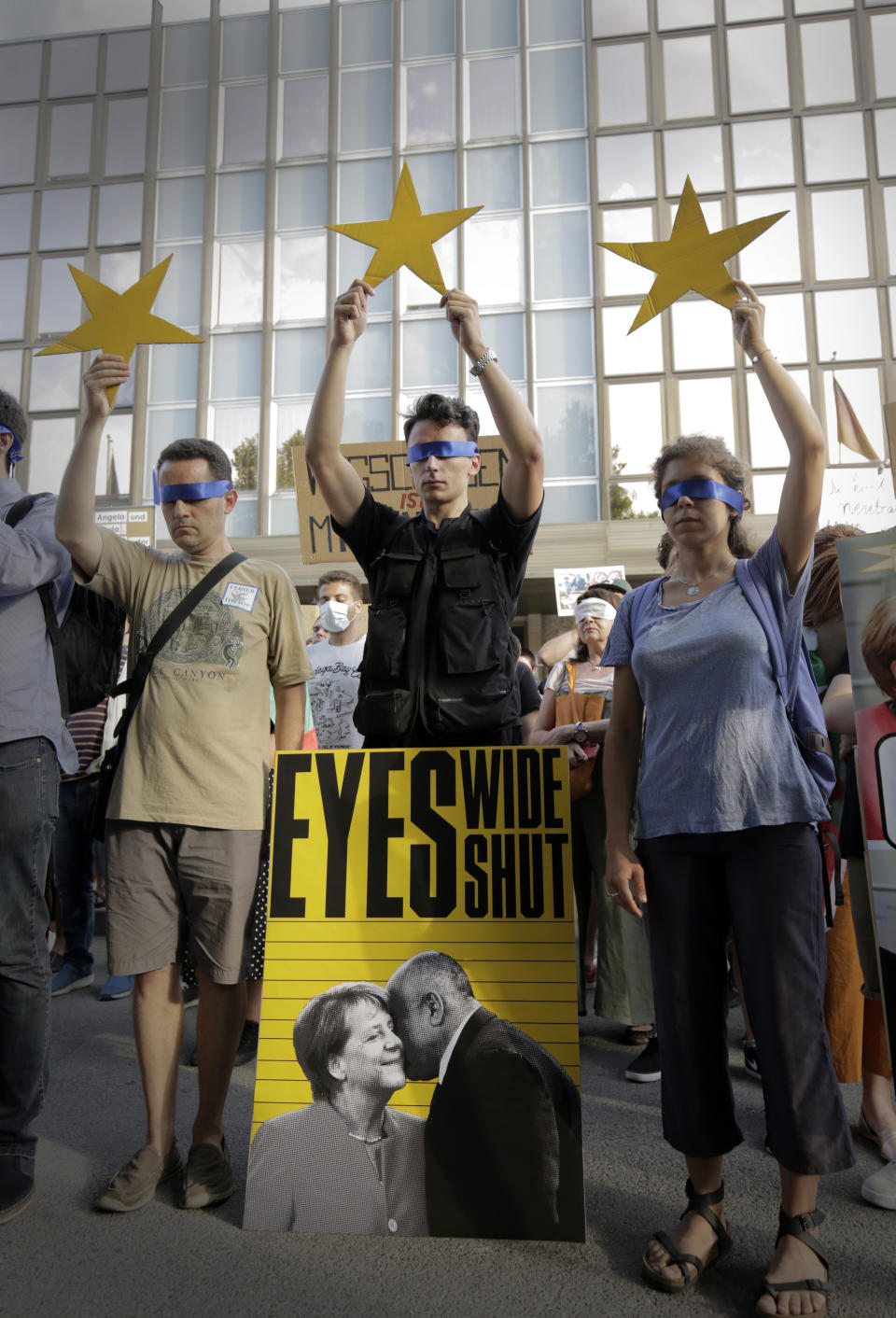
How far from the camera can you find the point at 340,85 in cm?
1780

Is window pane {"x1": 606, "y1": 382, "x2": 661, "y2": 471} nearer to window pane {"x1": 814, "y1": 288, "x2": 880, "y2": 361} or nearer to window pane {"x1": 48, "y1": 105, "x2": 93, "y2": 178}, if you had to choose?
window pane {"x1": 814, "y1": 288, "x2": 880, "y2": 361}

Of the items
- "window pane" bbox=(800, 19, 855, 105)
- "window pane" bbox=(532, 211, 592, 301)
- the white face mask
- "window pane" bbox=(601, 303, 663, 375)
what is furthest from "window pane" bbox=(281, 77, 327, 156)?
the white face mask

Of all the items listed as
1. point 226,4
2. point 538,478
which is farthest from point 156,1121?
point 226,4

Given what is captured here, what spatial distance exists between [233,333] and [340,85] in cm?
494

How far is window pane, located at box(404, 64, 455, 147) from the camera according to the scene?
17469mm

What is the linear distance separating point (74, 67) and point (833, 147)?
46.0ft

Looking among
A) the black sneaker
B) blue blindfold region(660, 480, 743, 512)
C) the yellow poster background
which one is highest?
blue blindfold region(660, 480, 743, 512)

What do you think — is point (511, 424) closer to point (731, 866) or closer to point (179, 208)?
point (731, 866)

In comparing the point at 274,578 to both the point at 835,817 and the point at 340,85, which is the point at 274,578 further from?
the point at 340,85

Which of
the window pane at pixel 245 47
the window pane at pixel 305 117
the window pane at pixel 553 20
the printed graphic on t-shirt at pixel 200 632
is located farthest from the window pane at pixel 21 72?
the printed graphic on t-shirt at pixel 200 632

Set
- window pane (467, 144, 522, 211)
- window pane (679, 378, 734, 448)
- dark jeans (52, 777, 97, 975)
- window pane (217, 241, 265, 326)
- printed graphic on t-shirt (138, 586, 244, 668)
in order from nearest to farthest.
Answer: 1. printed graphic on t-shirt (138, 586, 244, 668)
2. dark jeans (52, 777, 97, 975)
3. window pane (679, 378, 734, 448)
4. window pane (467, 144, 522, 211)
5. window pane (217, 241, 265, 326)

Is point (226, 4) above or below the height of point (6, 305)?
above

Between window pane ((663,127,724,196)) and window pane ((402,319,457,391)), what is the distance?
449 centimetres

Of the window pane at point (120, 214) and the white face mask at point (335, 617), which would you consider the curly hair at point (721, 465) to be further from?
the window pane at point (120, 214)
